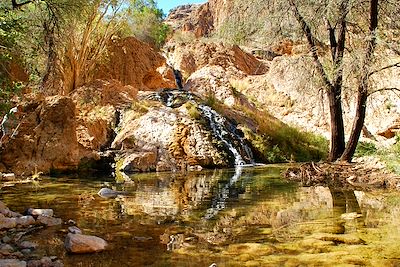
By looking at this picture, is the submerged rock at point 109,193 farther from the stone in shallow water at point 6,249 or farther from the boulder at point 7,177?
the stone in shallow water at point 6,249

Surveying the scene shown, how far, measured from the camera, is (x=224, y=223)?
17.3 ft

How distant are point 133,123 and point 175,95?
366 centimetres

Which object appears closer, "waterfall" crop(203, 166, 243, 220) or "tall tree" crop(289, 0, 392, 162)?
"waterfall" crop(203, 166, 243, 220)

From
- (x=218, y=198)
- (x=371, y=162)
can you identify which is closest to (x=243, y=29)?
(x=371, y=162)

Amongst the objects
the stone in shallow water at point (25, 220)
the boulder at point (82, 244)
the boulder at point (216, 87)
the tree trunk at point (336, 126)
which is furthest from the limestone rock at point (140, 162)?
the boulder at point (82, 244)

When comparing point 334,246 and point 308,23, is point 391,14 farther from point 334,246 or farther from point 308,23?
point 334,246

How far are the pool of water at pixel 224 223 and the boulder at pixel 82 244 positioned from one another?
80mm

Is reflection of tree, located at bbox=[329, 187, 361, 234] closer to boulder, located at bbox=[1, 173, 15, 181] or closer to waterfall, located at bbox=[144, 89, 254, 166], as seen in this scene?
waterfall, located at bbox=[144, 89, 254, 166]

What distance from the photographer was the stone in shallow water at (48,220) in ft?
16.5

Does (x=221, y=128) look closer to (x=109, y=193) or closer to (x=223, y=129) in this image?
(x=223, y=129)

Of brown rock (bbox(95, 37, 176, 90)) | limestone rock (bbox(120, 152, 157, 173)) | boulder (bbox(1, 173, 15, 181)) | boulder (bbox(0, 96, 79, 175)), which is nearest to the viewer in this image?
boulder (bbox(1, 173, 15, 181))

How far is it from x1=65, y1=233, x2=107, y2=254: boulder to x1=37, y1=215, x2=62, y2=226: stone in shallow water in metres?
1.05

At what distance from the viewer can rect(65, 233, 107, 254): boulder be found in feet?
12.9

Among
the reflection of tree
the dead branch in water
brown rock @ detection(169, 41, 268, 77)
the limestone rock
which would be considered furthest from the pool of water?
brown rock @ detection(169, 41, 268, 77)
